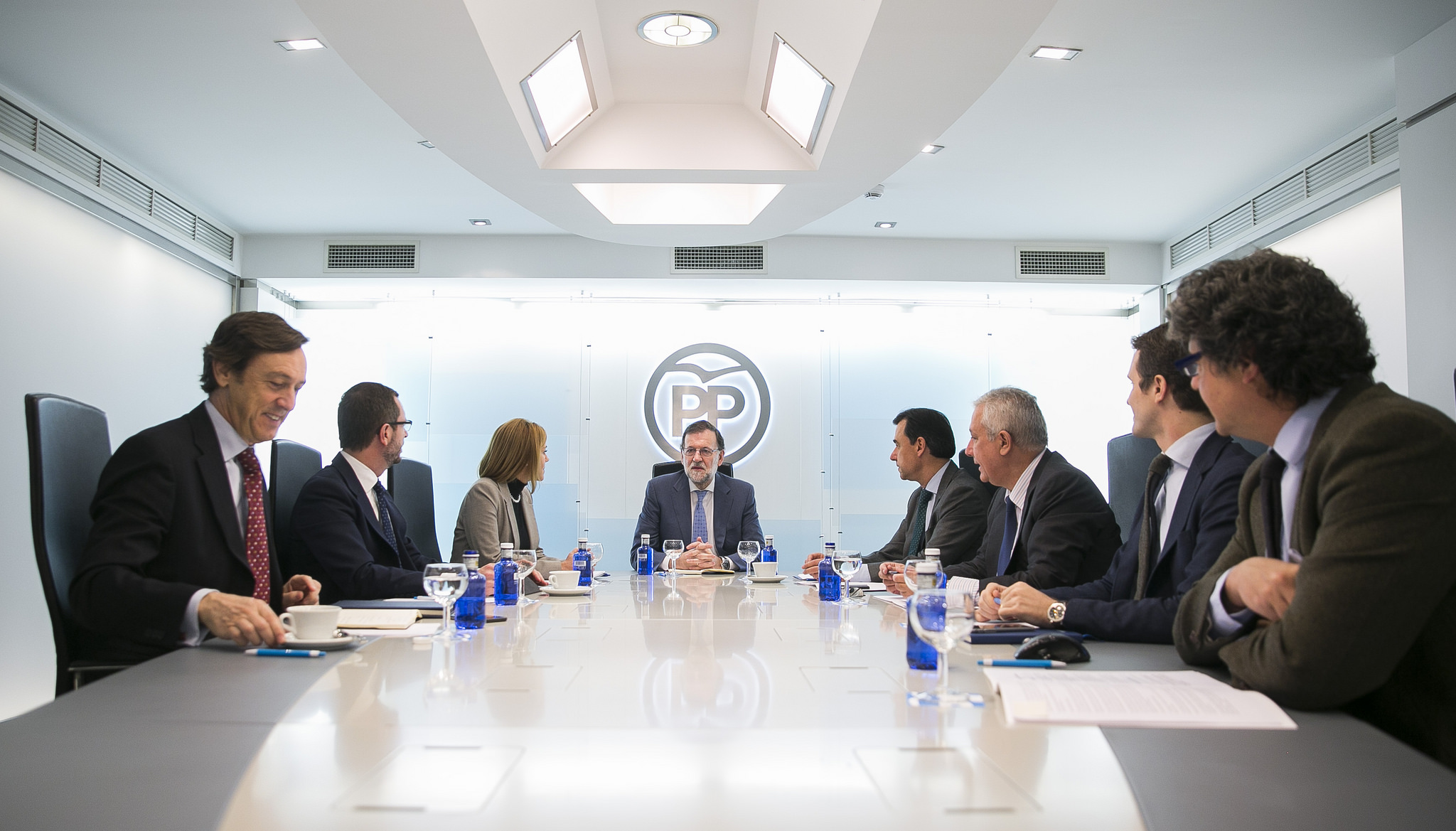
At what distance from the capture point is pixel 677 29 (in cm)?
381

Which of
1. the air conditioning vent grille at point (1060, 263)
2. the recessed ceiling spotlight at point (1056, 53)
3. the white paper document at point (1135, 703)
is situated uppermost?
the recessed ceiling spotlight at point (1056, 53)

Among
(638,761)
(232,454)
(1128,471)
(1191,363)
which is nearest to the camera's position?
(638,761)

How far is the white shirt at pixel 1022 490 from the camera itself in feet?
9.95

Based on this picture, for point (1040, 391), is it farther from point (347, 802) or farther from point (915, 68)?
point (347, 802)

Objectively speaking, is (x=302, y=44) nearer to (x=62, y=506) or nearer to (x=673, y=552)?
(x=62, y=506)

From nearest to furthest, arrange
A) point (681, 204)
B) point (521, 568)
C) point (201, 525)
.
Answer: point (201, 525)
point (521, 568)
point (681, 204)

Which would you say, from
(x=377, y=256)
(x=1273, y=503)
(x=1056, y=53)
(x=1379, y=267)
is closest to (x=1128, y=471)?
(x=1056, y=53)

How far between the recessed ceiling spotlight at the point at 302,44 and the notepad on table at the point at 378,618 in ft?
9.31

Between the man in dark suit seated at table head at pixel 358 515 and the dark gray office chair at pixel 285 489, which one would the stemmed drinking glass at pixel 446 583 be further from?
the dark gray office chair at pixel 285 489

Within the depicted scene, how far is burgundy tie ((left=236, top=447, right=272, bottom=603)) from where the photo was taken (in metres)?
2.26

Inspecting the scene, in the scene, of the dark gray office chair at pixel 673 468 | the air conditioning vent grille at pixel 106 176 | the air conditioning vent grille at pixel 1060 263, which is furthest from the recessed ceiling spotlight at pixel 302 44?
the air conditioning vent grille at pixel 1060 263

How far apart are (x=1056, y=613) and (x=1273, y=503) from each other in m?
0.56

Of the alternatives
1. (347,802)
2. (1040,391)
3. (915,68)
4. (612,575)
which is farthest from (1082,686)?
(1040,391)

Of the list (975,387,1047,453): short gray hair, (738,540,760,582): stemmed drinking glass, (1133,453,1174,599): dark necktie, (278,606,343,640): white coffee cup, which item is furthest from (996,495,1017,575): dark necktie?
(278,606,343,640): white coffee cup
